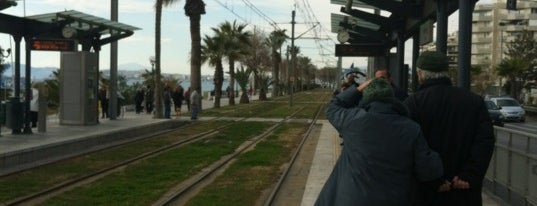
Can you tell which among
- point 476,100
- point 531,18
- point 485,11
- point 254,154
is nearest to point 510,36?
point 531,18

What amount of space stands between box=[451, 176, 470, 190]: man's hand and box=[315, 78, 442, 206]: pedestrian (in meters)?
0.26

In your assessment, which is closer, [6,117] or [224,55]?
[6,117]

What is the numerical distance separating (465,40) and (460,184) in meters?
6.41

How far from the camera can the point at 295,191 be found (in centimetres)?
1100

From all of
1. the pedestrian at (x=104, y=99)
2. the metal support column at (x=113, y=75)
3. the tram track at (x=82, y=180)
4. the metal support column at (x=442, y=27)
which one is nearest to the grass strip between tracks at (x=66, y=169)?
the tram track at (x=82, y=180)

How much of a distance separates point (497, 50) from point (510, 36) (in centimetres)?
607

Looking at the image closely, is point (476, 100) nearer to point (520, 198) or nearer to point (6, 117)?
point (520, 198)

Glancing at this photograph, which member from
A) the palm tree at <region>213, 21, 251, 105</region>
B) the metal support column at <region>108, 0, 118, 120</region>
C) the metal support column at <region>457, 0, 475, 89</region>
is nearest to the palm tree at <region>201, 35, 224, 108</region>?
the palm tree at <region>213, 21, 251, 105</region>

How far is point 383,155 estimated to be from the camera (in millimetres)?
3576

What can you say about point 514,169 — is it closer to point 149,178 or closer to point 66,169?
point 149,178

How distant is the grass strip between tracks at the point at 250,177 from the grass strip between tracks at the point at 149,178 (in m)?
0.69

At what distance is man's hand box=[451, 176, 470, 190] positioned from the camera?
12.7 feet

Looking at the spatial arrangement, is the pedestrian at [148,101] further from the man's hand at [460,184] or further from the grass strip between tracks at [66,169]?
the man's hand at [460,184]

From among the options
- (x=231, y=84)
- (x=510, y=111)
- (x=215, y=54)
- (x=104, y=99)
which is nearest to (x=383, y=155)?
(x=104, y=99)
